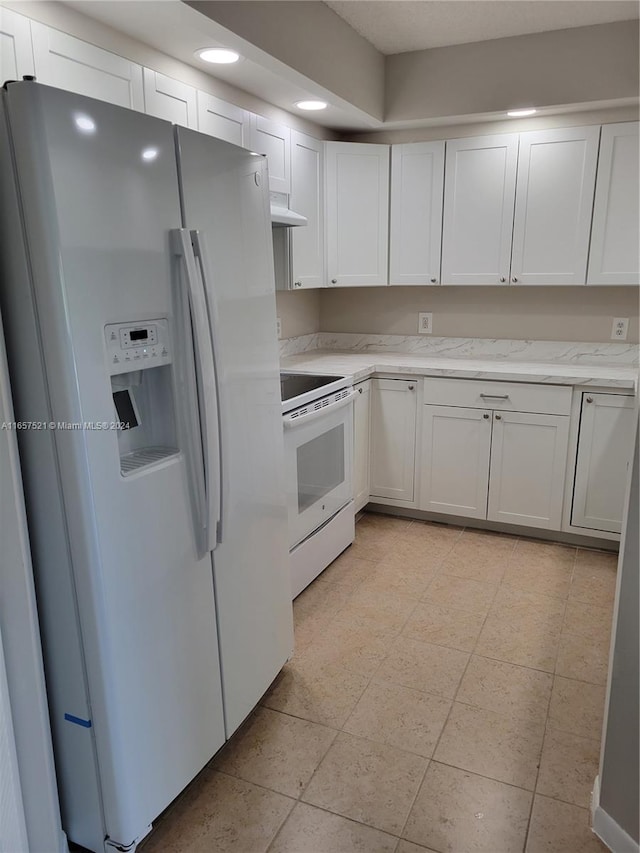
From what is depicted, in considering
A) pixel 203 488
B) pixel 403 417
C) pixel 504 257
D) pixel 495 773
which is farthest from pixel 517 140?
pixel 495 773

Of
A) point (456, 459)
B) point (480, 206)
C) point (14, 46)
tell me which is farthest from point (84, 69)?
point (456, 459)

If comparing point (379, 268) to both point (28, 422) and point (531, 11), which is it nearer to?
point (531, 11)

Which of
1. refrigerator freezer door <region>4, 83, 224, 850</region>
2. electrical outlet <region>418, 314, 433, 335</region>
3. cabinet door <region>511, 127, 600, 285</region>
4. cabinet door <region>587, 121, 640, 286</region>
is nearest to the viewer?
refrigerator freezer door <region>4, 83, 224, 850</region>

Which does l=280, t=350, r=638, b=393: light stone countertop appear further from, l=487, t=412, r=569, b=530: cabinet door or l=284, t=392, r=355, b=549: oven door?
l=284, t=392, r=355, b=549: oven door

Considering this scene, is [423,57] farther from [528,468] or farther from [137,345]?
[137,345]

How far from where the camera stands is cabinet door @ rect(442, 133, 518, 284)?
3365 mm

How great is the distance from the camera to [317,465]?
9.45 feet

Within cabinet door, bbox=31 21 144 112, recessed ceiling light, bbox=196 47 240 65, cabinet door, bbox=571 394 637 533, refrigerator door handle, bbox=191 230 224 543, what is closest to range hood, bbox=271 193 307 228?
recessed ceiling light, bbox=196 47 240 65

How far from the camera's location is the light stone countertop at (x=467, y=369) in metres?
3.09

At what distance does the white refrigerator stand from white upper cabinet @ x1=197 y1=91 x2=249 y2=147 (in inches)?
33.1

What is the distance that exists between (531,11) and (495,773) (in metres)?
3.07

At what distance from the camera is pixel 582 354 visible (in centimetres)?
357

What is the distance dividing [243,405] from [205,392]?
0.24 meters

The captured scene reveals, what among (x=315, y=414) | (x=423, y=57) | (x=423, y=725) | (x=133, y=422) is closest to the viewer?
(x=133, y=422)
